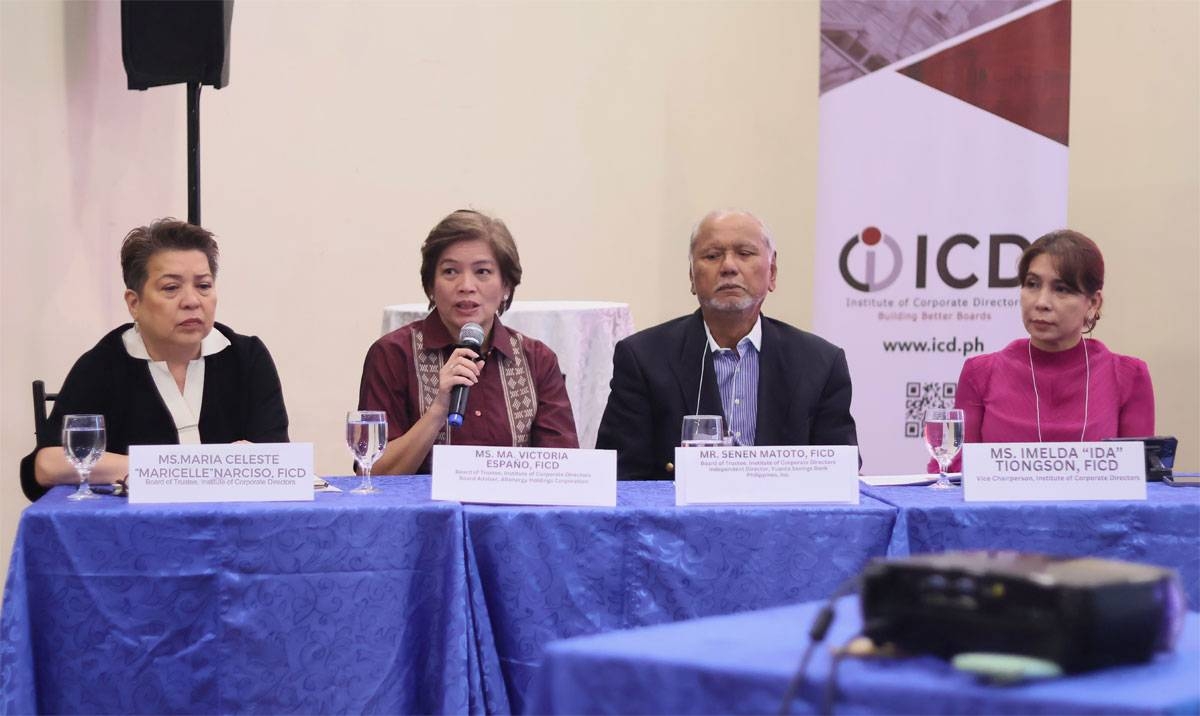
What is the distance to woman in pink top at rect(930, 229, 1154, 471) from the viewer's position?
315 cm

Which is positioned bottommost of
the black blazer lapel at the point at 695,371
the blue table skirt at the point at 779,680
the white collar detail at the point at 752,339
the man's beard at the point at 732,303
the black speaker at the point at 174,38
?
the blue table skirt at the point at 779,680

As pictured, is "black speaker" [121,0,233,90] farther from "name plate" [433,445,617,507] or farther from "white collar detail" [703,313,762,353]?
"name plate" [433,445,617,507]

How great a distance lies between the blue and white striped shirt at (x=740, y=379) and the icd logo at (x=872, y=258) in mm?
1393

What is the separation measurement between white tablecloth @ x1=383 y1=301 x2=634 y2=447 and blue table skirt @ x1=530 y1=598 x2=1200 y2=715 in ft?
8.50

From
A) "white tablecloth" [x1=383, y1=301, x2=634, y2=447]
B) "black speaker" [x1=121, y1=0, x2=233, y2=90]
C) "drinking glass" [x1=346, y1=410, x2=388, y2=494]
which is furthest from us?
"black speaker" [x1=121, y1=0, x2=233, y2=90]

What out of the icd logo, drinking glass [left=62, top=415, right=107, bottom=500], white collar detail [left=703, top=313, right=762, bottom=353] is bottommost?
drinking glass [left=62, top=415, right=107, bottom=500]

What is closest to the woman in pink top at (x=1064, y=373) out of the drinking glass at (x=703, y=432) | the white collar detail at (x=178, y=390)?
the drinking glass at (x=703, y=432)

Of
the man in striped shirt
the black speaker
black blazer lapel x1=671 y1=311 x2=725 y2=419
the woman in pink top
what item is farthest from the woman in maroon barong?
the black speaker

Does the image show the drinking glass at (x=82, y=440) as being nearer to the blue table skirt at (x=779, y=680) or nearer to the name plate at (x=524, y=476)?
the name plate at (x=524, y=476)

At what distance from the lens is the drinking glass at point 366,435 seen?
241cm

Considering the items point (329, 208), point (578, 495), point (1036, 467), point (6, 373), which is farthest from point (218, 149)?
point (1036, 467)

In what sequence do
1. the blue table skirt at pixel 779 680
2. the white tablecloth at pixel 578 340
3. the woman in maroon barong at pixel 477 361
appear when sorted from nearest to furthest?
the blue table skirt at pixel 779 680 → the woman in maroon barong at pixel 477 361 → the white tablecloth at pixel 578 340

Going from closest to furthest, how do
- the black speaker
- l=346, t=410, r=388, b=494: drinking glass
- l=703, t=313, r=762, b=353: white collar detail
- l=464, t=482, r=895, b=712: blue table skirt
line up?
l=464, t=482, r=895, b=712: blue table skirt, l=346, t=410, r=388, b=494: drinking glass, l=703, t=313, r=762, b=353: white collar detail, the black speaker

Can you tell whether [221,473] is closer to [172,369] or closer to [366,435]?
[366,435]
